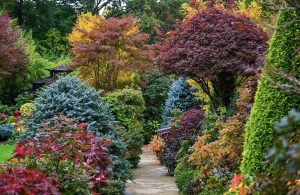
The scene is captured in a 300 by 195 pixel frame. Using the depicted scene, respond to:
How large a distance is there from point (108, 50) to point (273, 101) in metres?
10.9

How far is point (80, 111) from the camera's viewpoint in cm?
826

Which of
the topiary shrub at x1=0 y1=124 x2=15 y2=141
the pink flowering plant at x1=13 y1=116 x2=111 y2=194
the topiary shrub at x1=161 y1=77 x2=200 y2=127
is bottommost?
the topiary shrub at x1=0 y1=124 x2=15 y2=141

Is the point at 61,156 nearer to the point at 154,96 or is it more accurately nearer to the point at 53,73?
the point at 154,96

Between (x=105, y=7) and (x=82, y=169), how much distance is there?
89.5ft

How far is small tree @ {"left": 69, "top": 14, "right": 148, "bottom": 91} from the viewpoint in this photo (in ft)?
50.4

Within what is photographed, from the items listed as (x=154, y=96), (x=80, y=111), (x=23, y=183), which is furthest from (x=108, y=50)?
(x=23, y=183)


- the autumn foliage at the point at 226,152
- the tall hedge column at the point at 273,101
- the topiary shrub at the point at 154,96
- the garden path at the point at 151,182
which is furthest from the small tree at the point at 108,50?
the tall hedge column at the point at 273,101

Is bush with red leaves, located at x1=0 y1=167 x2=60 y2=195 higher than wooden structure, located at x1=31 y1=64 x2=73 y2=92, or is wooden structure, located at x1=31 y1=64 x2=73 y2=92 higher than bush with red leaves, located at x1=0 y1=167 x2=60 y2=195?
bush with red leaves, located at x1=0 y1=167 x2=60 y2=195

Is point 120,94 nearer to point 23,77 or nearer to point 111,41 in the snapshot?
point 111,41

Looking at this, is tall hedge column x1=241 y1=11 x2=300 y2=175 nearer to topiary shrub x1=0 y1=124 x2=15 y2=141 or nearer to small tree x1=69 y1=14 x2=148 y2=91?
small tree x1=69 y1=14 x2=148 y2=91

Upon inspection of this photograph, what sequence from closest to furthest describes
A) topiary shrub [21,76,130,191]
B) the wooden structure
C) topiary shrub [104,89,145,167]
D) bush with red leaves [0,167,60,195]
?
bush with red leaves [0,167,60,195] → topiary shrub [21,76,130,191] → topiary shrub [104,89,145,167] → the wooden structure

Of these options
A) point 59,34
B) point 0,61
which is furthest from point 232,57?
point 59,34

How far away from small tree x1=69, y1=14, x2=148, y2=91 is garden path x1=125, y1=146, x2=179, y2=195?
3.51m

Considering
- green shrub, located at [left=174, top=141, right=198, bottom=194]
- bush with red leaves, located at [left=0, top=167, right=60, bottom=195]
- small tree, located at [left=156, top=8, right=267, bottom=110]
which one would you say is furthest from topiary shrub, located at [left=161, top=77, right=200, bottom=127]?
bush with red leaves, located at [left=0, top=167, right=60, bottom=195]
